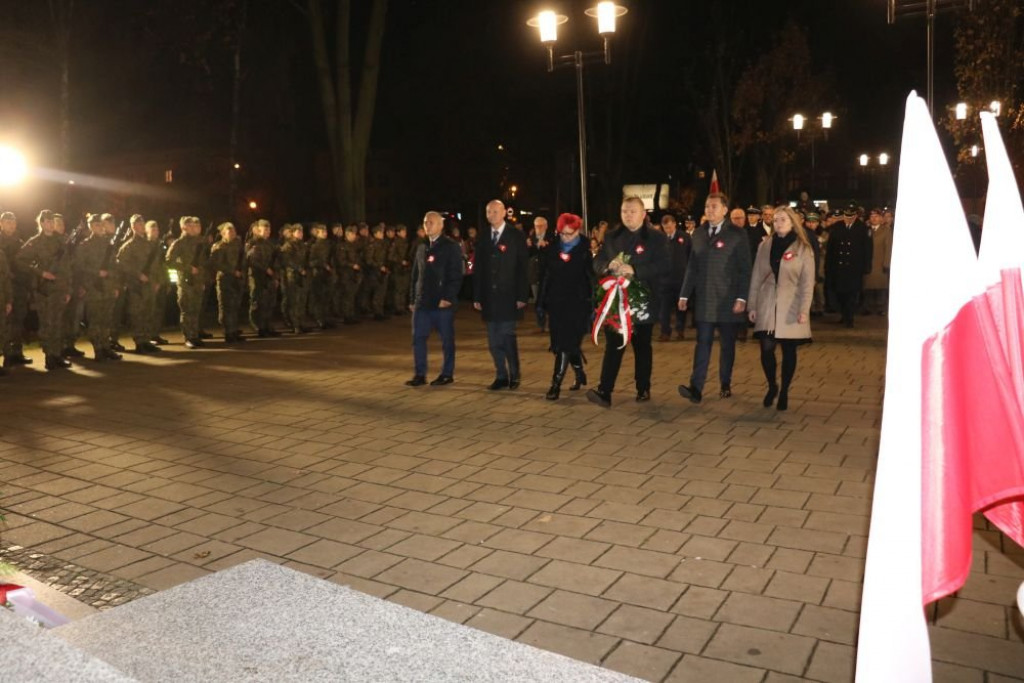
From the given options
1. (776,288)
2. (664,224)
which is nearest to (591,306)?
(776,288)

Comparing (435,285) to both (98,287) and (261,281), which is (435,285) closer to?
(98,287)

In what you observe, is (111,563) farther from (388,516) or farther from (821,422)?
(821,422)

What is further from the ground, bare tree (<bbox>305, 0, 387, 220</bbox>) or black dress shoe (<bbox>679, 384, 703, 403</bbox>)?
bare tree (<bbox>305, 0, 387, 220</bbox>)

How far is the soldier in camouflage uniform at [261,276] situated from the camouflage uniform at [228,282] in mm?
525

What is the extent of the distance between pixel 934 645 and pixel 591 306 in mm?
6403

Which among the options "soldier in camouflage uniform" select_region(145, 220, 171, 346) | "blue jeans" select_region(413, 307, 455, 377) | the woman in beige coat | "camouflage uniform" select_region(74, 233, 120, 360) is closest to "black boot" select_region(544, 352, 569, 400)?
"blue jeans" select_region(413, 307, 455, 377)

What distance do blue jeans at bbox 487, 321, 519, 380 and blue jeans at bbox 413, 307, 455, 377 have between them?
1.61 ft

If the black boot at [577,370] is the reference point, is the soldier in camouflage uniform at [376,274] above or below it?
above

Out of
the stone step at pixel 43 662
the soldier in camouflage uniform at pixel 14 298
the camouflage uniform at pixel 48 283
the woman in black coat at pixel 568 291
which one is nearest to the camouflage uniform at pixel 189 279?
the camouflage uniform at pixel 48 283

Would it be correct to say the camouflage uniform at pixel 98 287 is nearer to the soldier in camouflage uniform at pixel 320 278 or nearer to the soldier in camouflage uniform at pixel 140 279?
the soldier in camouflage uniform at pixel 140 279

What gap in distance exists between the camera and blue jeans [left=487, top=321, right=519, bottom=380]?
10594 mm

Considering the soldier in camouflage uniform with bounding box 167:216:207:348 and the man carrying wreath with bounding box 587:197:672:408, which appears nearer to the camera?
the man carrying wreath with bounding box 587:197:672:408

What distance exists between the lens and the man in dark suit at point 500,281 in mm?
10461

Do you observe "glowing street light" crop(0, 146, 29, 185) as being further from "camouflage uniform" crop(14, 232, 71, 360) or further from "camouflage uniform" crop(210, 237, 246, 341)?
"camouflage uniform" crop(14, 232, 71, 360)
